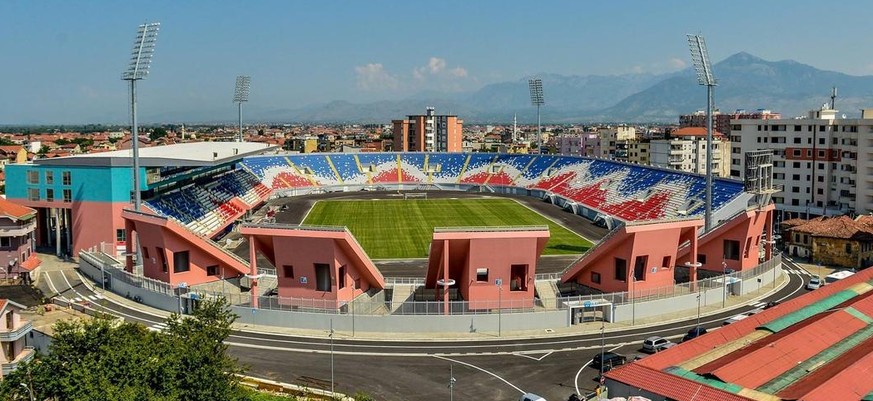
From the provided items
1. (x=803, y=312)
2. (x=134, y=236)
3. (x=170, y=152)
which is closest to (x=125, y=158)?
(x=134, y=236)

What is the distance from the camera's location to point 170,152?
74.1 m

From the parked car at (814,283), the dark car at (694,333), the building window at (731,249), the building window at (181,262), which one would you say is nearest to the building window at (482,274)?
the dark car at (694,333)

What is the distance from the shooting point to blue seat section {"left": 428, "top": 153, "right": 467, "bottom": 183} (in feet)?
369

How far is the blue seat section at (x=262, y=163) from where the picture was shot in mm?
103312

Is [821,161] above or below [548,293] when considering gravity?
above

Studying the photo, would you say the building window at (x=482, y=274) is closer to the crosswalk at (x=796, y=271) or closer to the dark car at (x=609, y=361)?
the dark car at (x=609, y=361)

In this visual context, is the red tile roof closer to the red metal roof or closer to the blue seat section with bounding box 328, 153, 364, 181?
the red metal roof

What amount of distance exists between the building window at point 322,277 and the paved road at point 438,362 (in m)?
3.31

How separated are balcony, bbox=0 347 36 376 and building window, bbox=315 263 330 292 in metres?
13.6

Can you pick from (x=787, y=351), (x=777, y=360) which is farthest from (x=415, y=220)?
(x=777, y=360)

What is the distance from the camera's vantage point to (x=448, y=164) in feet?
381

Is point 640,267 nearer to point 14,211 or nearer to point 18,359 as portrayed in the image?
point 18,359

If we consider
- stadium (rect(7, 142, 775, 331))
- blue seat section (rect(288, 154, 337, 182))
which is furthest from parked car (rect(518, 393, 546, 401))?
blue seat section (rect(288, 154, 337, 182))

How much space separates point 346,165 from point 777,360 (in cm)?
9530
